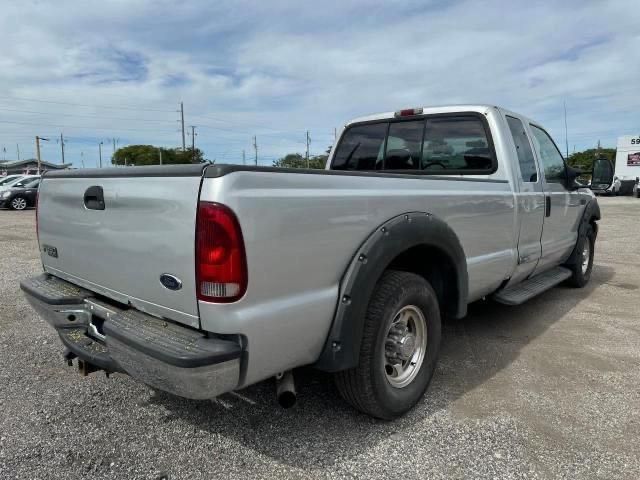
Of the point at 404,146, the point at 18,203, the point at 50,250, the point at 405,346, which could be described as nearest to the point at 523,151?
the point at 404,146

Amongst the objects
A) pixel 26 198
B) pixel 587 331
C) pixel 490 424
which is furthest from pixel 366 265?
pixel 26 198

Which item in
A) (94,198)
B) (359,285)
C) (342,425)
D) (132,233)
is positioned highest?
(94,198)

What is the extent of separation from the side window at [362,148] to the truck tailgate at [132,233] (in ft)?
8.87

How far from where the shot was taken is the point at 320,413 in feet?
9.64

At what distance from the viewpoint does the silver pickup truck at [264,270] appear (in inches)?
78.5

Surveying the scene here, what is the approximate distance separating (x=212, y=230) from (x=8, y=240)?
35.0 ft

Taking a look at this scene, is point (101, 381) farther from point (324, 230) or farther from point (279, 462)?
point (324, 230)

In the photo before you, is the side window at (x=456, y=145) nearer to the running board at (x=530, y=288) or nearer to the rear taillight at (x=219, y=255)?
the running board at (x=530, y=288)

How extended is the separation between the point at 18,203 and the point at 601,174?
845 inches

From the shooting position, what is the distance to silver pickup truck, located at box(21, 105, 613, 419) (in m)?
1.99

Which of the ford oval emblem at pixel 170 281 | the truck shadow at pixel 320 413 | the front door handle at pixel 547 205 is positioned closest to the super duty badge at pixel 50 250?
the truck shadow at pixel 320 413

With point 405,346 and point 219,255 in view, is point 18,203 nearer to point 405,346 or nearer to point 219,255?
point 405,346

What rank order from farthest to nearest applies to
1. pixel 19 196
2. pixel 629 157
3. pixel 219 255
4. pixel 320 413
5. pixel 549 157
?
1. pixel 629 157
2. pixel 19 196
3. pixel 549 157
4. pixel 320 413
5. pixel 219 255

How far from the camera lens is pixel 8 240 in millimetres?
10586
